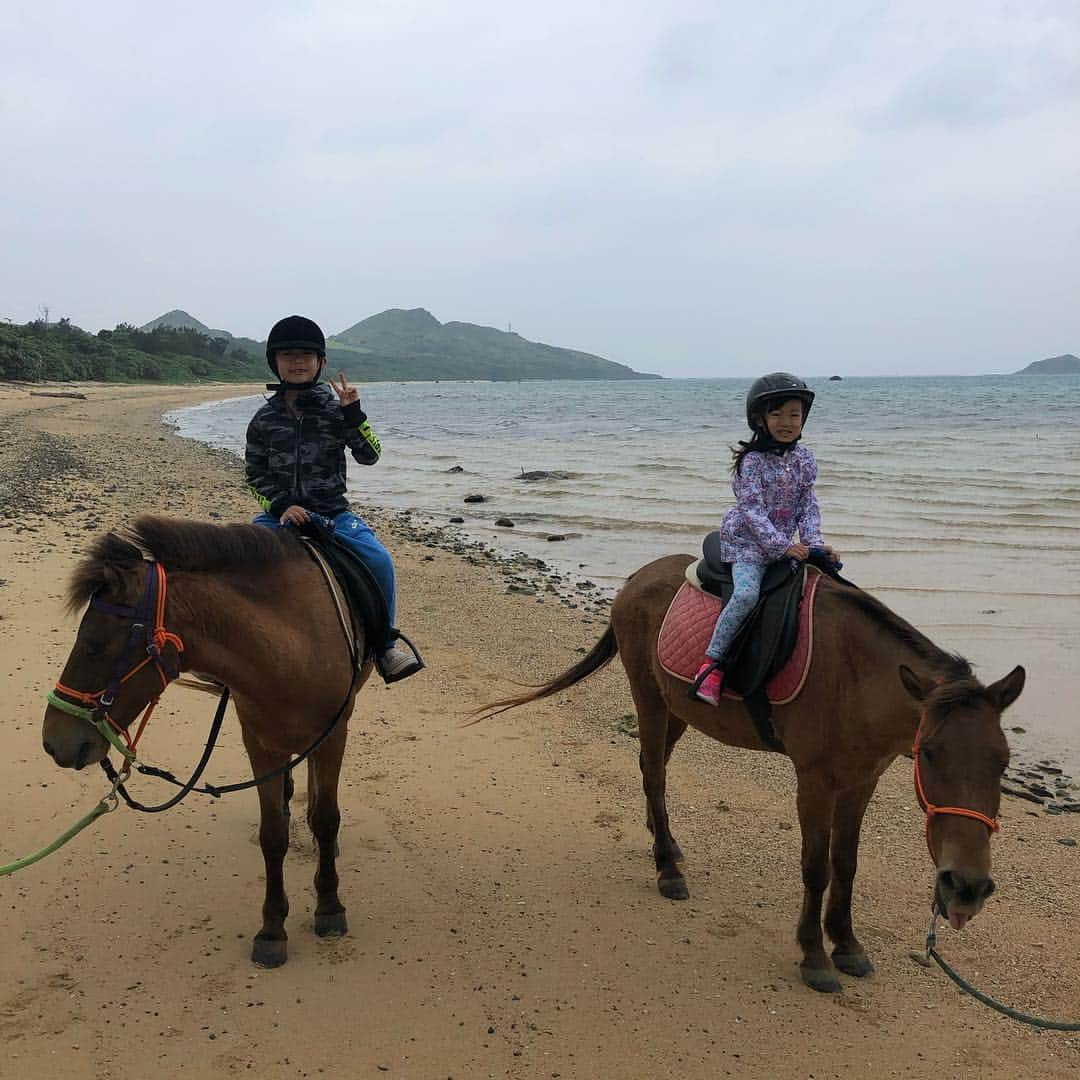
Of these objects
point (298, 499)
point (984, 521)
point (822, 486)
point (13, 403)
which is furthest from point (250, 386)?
point (298, 499)

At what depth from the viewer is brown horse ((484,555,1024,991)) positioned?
261cm

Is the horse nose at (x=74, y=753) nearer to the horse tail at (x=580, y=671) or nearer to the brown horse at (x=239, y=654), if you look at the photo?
the brown horse at (x=239, y=654)

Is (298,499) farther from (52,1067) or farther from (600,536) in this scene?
(600,536)

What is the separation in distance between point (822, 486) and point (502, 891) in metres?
16.1

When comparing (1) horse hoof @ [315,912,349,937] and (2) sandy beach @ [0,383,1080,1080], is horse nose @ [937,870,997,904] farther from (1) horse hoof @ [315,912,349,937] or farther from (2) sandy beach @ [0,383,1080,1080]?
(1) horse hoof @ [315,912,349,937]

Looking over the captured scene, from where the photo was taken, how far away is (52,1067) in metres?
2.72

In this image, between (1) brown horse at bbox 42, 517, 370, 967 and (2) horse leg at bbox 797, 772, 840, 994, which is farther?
(2) horse leg at bbox 797, 772, 840, 994

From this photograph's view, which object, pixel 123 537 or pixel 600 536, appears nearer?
pixel 123 537

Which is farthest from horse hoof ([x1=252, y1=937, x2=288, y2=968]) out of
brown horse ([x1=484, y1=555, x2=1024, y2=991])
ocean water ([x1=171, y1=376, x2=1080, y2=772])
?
ocean water ([x1=171, y1=376, x2=1080, y2=772])

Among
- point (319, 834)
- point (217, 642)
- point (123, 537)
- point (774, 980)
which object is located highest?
point (123, 537)

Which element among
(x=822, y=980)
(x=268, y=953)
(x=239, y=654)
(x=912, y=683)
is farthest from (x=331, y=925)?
(x=912, y=683)

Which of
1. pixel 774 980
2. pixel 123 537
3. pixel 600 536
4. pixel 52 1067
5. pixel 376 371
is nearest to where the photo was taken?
pixel 52 1067

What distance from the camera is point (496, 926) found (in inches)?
145

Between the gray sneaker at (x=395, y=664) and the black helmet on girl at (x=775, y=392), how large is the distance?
194cm
